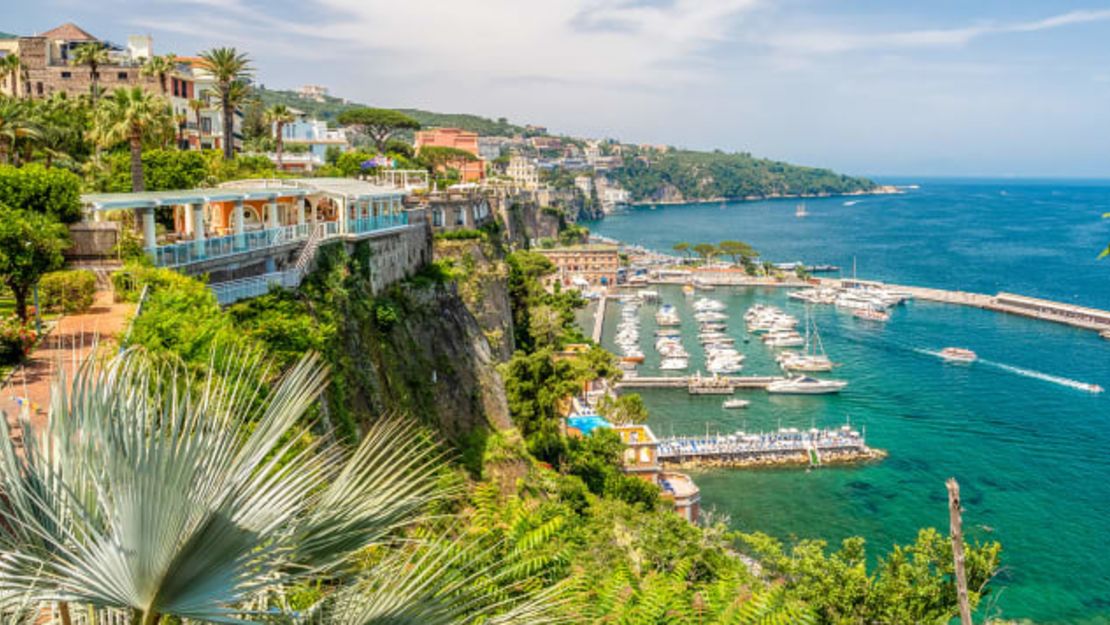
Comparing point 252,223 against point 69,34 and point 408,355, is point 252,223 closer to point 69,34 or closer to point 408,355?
Answer: point 408,355

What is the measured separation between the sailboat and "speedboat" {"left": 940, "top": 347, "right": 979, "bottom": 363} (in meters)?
7.65

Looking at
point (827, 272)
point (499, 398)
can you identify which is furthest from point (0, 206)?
point (827, 272)

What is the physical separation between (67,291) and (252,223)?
8.17 meters

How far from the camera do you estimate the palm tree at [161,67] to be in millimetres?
35062

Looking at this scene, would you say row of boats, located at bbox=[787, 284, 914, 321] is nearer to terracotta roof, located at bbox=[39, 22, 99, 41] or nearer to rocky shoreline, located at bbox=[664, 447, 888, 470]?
rocky shoreline, located at bbox=[664, 447, 888, 470]

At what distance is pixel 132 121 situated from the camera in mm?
22406

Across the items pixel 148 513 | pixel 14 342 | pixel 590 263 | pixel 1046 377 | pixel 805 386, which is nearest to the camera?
pixel 148 513

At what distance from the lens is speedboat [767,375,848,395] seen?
154 feet

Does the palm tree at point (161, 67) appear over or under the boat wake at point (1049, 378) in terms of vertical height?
over

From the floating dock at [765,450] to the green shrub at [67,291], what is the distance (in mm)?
27704

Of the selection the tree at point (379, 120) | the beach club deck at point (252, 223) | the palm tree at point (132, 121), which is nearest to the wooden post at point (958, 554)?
the beach club deck at point (252, 223)

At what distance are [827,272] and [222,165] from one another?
7808 cm

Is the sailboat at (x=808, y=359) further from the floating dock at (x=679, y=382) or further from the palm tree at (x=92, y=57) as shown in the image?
the palm tree at (x=92, y=57)

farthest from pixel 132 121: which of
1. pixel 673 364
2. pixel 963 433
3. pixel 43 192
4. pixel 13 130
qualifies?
pixel 963 433
